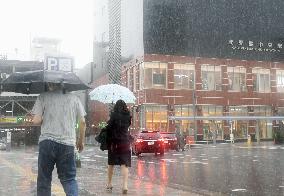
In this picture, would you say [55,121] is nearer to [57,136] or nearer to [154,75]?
[57,136]

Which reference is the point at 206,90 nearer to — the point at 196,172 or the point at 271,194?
the point at 196,172

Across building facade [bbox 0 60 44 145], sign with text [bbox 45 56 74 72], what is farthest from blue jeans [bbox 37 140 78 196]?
building facade [bbox 0 60 44 145]

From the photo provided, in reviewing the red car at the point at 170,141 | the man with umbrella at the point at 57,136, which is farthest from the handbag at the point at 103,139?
the red car at the point at 170,141

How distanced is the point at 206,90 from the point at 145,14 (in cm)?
1081

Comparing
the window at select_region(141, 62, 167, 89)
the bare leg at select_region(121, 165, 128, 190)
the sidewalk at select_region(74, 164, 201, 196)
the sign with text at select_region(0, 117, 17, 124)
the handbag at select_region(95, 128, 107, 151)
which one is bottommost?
the sidewalk at select_region(74, 164, 201, 196)

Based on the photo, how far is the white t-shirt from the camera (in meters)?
6.22

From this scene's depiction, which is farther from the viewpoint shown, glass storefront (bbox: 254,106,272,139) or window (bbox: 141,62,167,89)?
glass storefront (bbox: 254,106,272,139)

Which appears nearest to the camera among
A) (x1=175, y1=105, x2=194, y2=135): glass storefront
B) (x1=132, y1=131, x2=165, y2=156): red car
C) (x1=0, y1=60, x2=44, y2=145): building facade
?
(x1=132, y1=131, x2=165, y2=156): red car

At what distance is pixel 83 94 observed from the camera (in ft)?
284

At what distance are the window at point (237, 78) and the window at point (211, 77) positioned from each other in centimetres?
142

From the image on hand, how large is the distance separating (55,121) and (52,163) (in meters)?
0.53

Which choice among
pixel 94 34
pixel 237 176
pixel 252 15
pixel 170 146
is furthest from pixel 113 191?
pixel 94 34

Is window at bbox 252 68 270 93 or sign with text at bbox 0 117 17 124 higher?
window at bbox 252 68 270 93

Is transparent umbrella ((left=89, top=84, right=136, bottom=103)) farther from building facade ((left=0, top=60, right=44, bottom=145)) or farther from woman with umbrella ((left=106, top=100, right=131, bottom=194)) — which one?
building facade ((left=0, top=60, right=44, bottom=145))
